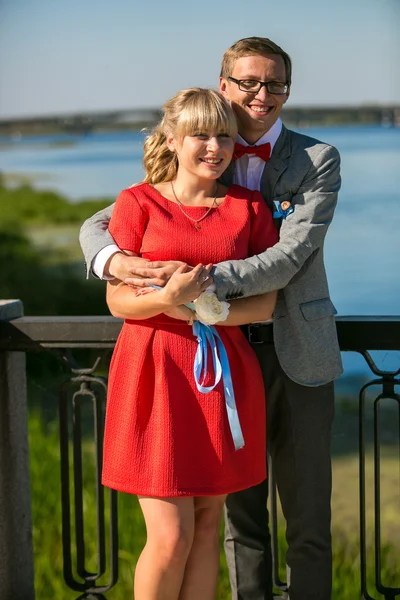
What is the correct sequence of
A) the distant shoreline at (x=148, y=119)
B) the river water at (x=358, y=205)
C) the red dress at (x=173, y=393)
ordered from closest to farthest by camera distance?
the red dress at (x=173, y=393) < the distant shoreline at (x=148, y=119) < the river water at (x=358, y=205)

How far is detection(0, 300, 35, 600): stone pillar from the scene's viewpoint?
2.65 meters

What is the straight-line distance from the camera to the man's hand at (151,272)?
2.07 metres

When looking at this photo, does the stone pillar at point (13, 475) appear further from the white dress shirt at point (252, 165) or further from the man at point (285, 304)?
the white dress shirt at point (252, 165)

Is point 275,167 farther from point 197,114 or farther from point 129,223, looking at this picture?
point 129,223

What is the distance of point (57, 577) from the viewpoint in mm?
3477

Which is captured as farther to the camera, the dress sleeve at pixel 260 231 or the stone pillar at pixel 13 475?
the stone pillar at pixel 13 475

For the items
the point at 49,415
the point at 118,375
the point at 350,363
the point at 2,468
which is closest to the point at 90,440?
the point at 49,415

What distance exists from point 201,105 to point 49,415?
21.4 ft

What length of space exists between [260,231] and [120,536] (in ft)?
7.09

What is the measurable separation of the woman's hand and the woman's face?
0.25 meters

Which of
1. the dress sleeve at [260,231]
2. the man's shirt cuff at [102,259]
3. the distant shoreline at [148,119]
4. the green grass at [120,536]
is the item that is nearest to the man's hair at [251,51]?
the dress sleeve at [260,231]

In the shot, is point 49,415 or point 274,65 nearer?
point 274,65

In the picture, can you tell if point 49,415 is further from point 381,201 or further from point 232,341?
point 232,341

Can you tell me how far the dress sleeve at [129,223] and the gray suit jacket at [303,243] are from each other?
1.7 inches
